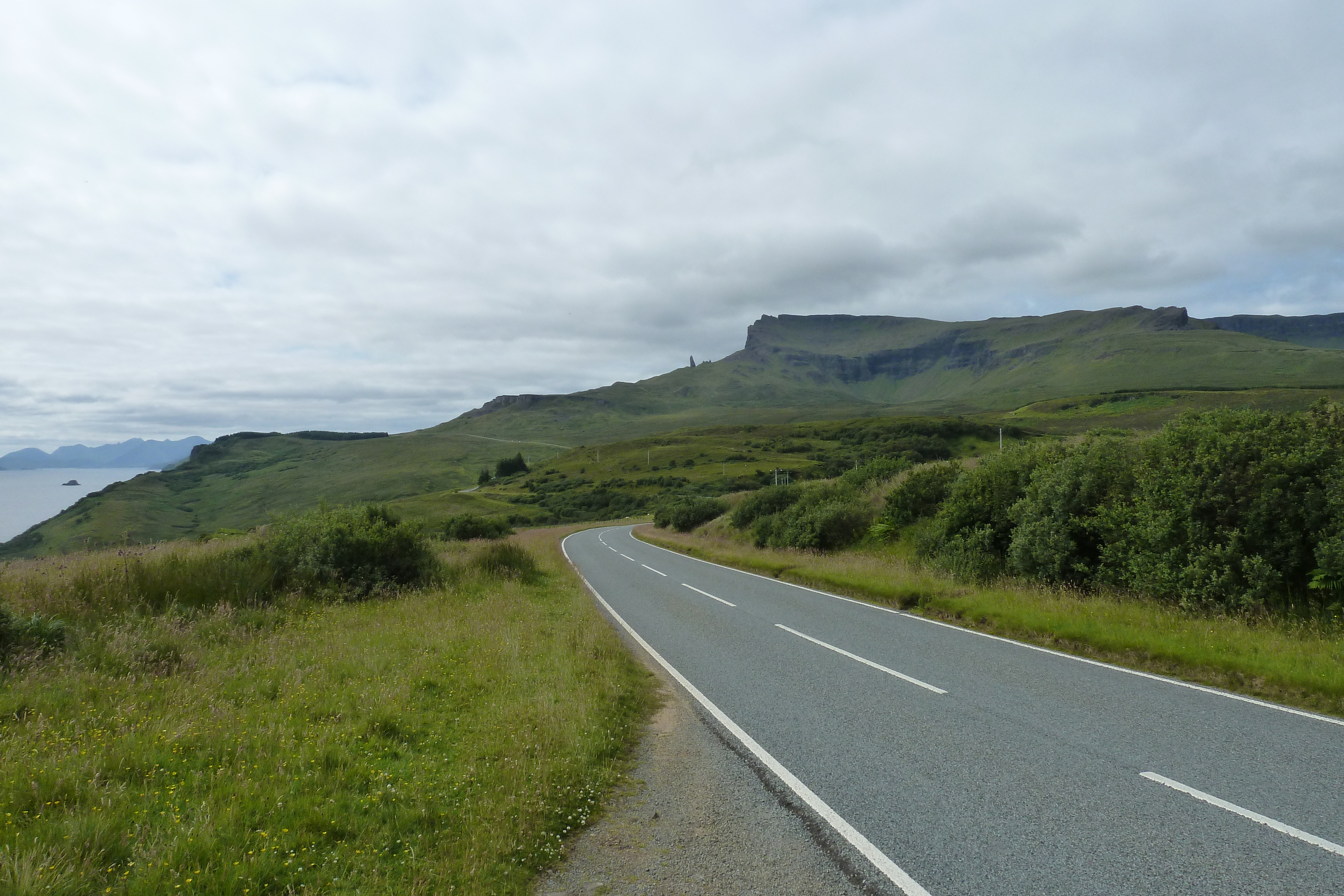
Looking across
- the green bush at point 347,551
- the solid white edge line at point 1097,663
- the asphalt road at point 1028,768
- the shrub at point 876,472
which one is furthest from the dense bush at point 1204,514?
the green bush at point 347,551

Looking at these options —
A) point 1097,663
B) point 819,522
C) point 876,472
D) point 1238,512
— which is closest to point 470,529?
point 819,522

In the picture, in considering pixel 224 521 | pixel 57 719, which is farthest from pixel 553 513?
pixel 224 521

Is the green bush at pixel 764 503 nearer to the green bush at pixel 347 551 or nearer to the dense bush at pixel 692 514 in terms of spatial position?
the dense bush at pixel 692 514

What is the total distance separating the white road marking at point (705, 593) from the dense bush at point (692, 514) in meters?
Result: 22.6

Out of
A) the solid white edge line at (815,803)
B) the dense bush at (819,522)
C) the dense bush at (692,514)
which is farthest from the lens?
the dense bush at (692,514)

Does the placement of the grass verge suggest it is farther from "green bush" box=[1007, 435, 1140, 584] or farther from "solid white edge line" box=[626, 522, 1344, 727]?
"green bush" box=[1007, 435, 1140, 584]

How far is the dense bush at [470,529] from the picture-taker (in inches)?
1361

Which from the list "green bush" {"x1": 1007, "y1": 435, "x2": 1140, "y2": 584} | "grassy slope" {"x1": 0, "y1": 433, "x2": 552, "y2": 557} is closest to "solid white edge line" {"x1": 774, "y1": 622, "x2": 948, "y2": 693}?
"green bush" {"x1": 1007, "y1": 435, "x2": 1140, "y2": 584}

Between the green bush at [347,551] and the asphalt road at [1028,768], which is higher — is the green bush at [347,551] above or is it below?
above

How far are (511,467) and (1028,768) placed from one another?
15537 centimetres

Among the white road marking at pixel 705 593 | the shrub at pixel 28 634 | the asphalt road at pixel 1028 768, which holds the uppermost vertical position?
the shrub at pixel 28 634

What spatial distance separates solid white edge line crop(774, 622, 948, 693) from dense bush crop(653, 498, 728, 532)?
30.4m

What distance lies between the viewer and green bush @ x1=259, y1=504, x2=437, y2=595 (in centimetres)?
1408

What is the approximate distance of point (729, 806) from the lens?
5152 millimetres
